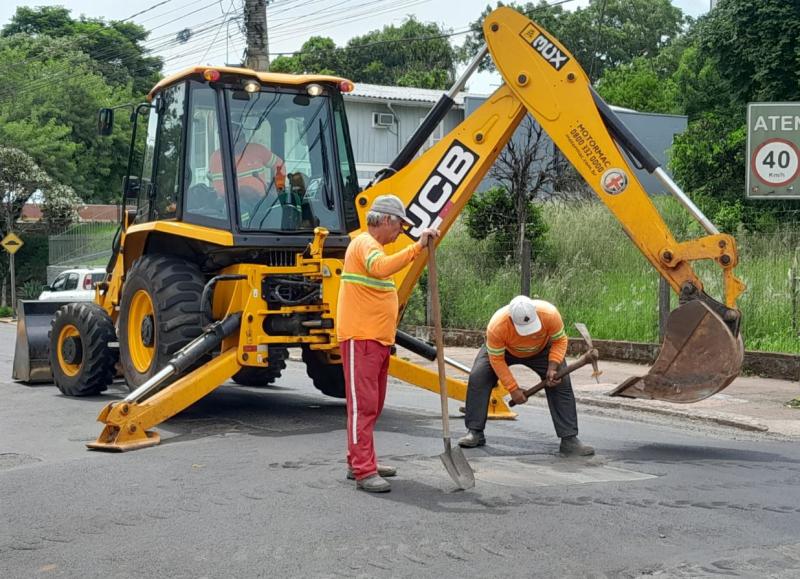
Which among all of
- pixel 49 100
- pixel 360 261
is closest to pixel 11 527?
pixel 360 261

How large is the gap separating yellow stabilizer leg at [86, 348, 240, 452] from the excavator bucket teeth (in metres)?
3.60

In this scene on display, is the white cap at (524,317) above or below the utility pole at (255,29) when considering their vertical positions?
below

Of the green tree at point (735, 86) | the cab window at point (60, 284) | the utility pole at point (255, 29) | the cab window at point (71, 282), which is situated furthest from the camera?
the cab window at point (60, 284)

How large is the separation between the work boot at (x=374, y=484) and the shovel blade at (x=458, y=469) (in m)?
0.41

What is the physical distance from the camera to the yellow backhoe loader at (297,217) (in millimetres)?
9133

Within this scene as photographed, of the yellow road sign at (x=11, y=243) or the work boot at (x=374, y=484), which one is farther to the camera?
the yellow road sign at (x=11, y=243)

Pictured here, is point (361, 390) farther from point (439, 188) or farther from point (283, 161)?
point (283, 161)

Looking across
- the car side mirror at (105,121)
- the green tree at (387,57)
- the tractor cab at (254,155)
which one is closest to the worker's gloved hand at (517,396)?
the tractor cab at (254,155)

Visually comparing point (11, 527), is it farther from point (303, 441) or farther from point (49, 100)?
point (49, 100)

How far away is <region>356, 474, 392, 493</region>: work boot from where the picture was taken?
23.7 ft

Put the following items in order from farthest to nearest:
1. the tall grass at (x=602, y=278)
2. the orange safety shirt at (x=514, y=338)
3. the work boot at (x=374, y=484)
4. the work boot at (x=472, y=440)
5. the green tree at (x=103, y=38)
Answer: the green tree at (x=103, y=38)
the tall grass at (x=602, y=278)
the work boot at (x=472, y=440)
the orange safety shirt at (x=514, y=338)
the work boot at (x=374, y=484)

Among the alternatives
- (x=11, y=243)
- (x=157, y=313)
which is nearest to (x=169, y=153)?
(x=157, y=313)

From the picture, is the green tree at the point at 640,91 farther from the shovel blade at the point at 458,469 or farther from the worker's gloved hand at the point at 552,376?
the shovel blade at the point at 458,469

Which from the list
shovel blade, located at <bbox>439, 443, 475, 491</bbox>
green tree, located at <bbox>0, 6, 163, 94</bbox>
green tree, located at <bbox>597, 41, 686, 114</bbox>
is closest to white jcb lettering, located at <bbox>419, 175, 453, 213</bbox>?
shovel blade, located at <bbox>439, 443, 475, 491</bbox>
